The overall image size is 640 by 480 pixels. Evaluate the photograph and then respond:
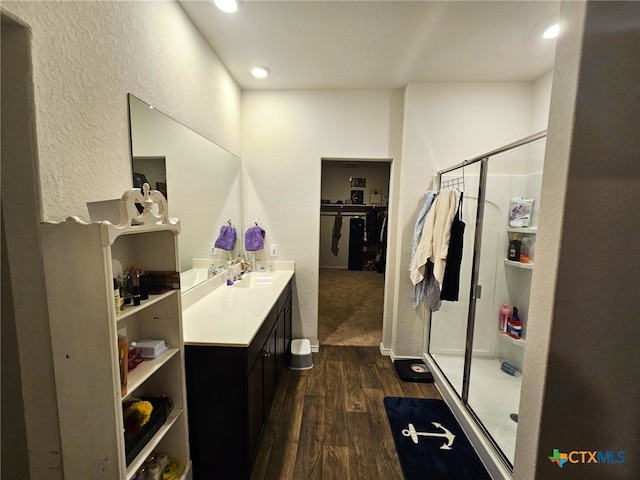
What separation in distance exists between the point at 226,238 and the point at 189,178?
70cm

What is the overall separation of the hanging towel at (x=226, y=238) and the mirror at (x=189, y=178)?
5 cm

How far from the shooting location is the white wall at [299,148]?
2.74 metres

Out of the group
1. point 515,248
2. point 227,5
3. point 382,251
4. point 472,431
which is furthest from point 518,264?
point 382,251

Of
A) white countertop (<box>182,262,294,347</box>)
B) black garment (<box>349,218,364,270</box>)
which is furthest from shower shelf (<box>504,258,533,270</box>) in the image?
black garment (<box>349,218,364,270</box>)

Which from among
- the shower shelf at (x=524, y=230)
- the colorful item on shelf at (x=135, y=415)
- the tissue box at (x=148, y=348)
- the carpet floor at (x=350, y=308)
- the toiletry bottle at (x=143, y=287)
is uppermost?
the shower shelf at (x=524, y=230)

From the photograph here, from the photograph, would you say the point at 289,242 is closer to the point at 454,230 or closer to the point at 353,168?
the point at 454,230

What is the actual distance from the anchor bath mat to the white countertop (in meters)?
1.27

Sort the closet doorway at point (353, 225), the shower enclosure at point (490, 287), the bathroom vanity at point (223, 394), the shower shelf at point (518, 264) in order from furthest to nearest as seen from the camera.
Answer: the closet doorway at point (353, 225)
the shower shelf at point (518, 264)
the shower enclosure at point (490, 287)
the bathroom vanity at point (223, 394)

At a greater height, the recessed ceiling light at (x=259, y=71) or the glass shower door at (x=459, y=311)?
the recessed ceiling light at (x=259, y=71)

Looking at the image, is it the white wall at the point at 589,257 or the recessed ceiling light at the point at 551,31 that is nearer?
the white wall at the point at 589,257

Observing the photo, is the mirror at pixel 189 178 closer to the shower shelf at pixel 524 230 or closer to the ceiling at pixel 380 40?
the ceiling at pixel 380 40

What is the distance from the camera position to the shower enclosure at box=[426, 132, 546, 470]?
87.6 inches

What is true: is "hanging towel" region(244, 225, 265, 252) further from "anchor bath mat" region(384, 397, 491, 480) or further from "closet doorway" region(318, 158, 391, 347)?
"closet doorway" region(318, 158, 391, 347)

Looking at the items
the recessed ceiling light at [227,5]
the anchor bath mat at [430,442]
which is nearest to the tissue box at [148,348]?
the anchor bath mat at [430,442]
